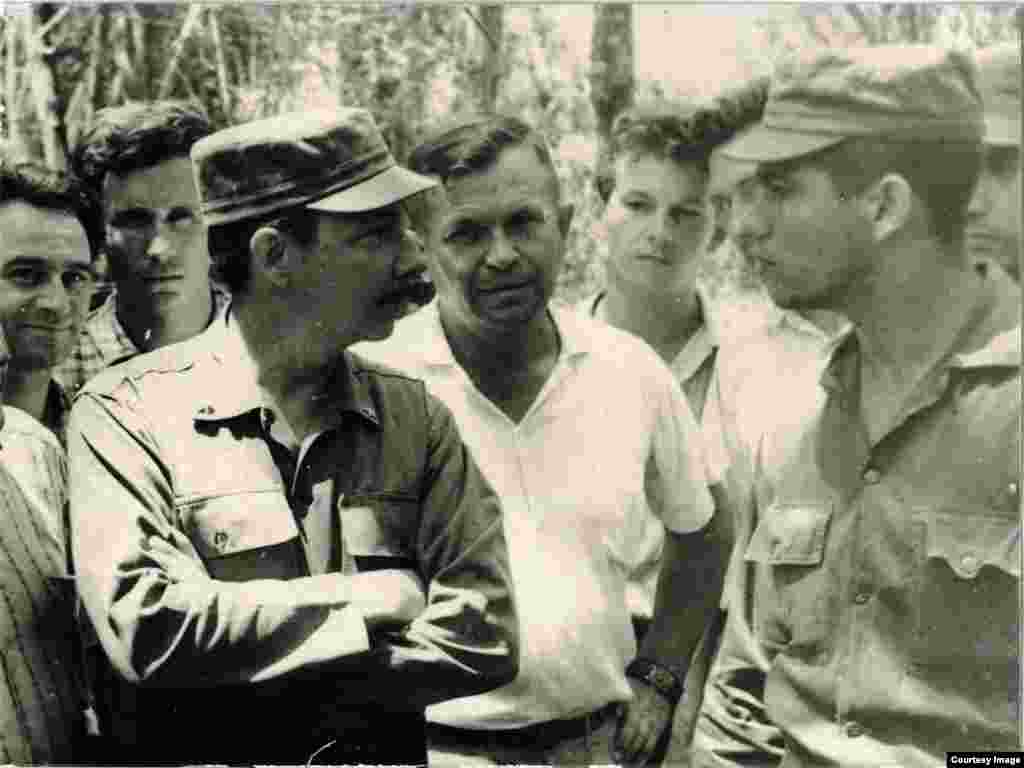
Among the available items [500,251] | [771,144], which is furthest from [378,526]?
[771,144]

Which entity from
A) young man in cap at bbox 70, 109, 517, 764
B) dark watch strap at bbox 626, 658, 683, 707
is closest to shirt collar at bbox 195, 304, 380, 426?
young man in cap at bbox 70, 109, 517, 764

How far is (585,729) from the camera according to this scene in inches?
168

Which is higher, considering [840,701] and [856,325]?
[856,325]

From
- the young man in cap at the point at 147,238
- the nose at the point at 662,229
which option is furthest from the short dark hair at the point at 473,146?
the young man in cap at the point at 147,238

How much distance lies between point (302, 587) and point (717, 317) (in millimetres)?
Result: 1529

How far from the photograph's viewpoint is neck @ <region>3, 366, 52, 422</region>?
4301 millimetres

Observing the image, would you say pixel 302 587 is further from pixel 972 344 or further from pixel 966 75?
pixel 966 75

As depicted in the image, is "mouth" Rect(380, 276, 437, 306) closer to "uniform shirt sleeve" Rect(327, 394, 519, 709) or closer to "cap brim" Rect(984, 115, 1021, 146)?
"uniform shirt sleeve" Rect(327, 394, 519, 709)

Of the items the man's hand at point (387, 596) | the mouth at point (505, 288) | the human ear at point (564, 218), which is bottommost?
the man's hand at point (387, 596)

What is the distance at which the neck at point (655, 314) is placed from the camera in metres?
4.41

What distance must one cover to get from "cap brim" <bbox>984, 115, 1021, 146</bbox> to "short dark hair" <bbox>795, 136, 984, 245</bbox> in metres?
0.05

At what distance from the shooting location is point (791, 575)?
→ 4371 millimetres

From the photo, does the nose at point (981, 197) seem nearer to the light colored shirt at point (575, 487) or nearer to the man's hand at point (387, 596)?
the light colored shirt at point (575, 487)

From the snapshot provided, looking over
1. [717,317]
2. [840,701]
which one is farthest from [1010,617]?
[717,317]
